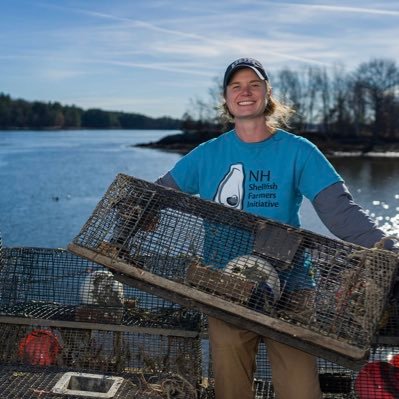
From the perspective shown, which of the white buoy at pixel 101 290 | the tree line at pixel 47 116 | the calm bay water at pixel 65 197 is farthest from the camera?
the tree line at pixel 47 116

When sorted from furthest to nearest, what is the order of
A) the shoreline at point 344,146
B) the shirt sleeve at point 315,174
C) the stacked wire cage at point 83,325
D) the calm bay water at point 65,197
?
the shoreline at point 344,146 < the calm bay water at point 65,197 < the stacked wire cage at point 83,325 < the shirt sleeve at point 315,174

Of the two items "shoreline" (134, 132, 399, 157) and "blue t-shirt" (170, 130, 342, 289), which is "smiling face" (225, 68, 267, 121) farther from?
"shoreline" (134, 132, 399, 157)

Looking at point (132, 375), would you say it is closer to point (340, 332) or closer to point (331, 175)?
point (340, 332)

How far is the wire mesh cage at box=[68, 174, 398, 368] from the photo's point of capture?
120 inches

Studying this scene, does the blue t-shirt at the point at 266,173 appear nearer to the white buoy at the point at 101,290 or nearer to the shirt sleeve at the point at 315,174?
the shirt sleeve at the point at 315,174

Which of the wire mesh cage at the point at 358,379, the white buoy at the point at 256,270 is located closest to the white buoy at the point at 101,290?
the wire mesh cage at the point at 358,379

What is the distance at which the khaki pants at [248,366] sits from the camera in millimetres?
3230

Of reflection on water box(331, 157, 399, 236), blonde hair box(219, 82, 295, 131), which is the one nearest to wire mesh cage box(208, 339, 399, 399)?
blonde hair box(219, 82, 295, 131)

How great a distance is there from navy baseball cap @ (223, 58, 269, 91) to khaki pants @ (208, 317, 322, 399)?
1.25m

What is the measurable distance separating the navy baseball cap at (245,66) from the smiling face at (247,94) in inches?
0.7

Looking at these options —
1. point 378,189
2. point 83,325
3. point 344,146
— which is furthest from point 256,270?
point 344,146

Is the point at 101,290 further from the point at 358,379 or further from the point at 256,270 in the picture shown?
the point at 358,379

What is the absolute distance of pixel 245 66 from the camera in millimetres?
3482

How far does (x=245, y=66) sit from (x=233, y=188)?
2.06 ft
